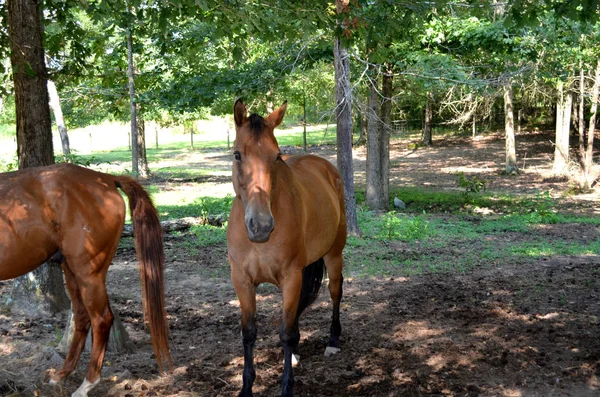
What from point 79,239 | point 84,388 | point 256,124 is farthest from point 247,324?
point 256,124

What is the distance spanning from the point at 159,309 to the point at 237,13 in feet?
9.77

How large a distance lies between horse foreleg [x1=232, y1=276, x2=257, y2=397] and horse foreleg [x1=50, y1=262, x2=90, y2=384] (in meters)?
1.30

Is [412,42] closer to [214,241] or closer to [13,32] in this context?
[214,241]

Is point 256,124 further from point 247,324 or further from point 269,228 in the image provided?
point 247,324

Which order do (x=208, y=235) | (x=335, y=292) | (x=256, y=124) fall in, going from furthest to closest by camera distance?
(x=208, y=235)
(x=335, y=292)
(x=256, y=124)

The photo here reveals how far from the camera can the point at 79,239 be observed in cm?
417

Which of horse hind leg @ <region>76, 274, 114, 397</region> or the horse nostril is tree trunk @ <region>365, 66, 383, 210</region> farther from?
the horse nostril

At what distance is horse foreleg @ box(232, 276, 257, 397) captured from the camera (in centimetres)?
414

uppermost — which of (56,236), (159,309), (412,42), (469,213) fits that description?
(412,42)

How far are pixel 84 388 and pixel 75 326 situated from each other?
1.79ft

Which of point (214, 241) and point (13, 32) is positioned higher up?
point (13, 32)

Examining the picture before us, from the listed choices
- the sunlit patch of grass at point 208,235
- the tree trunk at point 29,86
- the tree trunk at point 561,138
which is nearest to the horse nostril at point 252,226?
the tree trunk at point 29,86

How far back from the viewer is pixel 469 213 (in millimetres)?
14594

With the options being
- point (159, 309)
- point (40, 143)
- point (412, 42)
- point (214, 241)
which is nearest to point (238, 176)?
point (159, 309)
